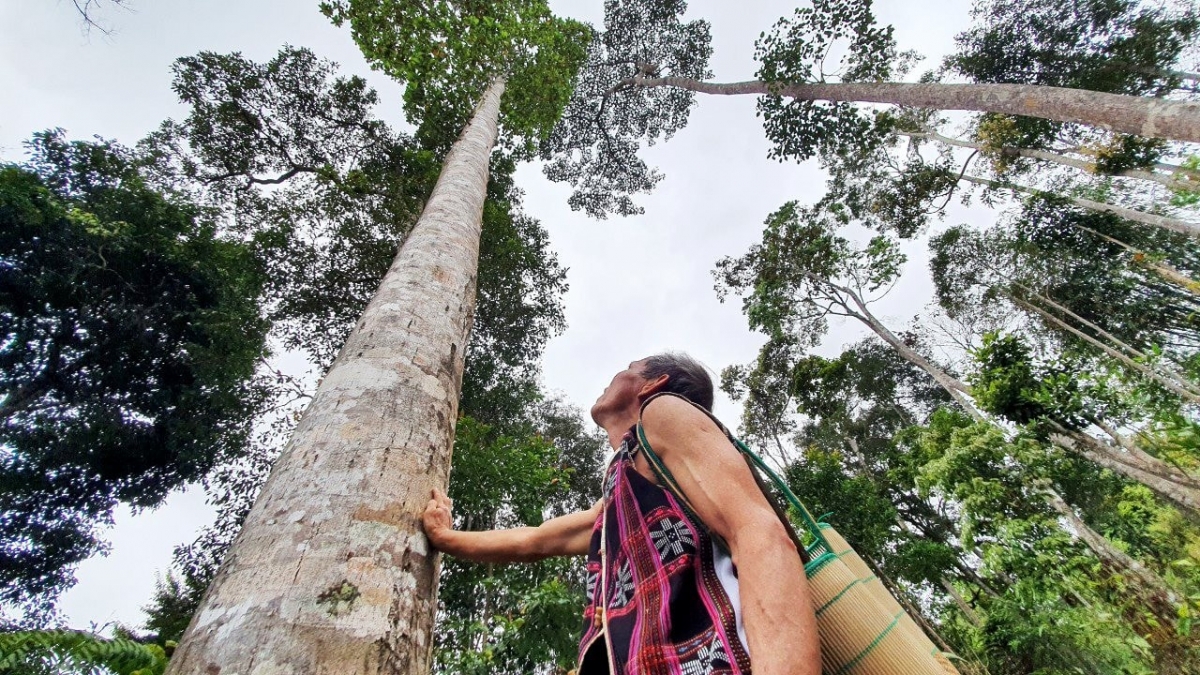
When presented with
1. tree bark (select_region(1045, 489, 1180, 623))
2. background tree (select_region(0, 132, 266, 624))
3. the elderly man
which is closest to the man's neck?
the elderly man

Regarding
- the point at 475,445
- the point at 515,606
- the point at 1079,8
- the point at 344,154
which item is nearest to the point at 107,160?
the point at 344,154

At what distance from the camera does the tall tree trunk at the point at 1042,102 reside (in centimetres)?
331

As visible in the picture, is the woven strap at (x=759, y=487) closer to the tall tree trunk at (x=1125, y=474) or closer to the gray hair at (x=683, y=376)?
the gray hair at (x=683, y=376)

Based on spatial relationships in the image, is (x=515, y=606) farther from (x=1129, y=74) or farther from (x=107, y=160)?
(x=1129, y=74)

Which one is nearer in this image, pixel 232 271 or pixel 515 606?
pixel 515 606

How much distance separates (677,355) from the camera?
182 centimetres

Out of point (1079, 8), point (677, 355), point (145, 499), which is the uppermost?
point (1079, 8)

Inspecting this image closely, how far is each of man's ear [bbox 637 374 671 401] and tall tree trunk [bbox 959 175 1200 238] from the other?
37.9ft

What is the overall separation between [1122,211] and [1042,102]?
30.9ft

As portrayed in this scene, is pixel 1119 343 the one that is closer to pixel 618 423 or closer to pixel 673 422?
pixel 618 423

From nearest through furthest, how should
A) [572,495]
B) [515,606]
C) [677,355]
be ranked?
[677,355] < [515,606] < [572,495]

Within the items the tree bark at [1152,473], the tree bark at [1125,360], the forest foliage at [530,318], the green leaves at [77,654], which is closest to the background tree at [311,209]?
the forest foliage at [530,318]

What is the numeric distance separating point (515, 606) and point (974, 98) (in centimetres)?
765

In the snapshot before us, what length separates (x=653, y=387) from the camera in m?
1.55
